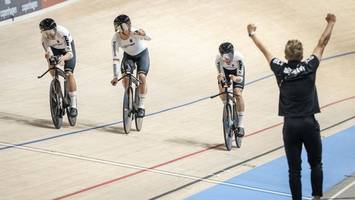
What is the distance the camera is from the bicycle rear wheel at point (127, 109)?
8.84 metres

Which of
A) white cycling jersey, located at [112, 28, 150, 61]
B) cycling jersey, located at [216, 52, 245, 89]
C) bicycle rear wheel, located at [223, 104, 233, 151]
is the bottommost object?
bicycle rear wheel, located at [223, 104, 233, 151]

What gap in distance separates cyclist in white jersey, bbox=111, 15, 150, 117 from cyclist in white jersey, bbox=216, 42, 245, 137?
1012 mm

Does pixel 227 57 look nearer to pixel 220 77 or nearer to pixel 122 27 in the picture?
pixel 220 77

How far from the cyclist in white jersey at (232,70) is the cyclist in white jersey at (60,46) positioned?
184cm

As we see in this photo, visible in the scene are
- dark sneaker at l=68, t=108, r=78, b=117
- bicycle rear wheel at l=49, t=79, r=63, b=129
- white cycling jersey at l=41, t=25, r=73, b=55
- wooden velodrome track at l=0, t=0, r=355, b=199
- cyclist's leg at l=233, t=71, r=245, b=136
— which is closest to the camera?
wooden velodrome track at l=0, t=0, r=355, b=199

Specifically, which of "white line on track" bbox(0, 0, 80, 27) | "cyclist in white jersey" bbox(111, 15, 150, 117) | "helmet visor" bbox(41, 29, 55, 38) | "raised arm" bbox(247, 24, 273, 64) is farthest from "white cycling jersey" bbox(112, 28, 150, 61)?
"white line on track" bbox(0, 0, 80, 27)

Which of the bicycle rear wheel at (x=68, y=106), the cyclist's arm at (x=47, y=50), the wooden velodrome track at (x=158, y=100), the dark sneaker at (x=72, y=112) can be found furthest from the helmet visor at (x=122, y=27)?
the wooden velodrome track at (x=158, y=100)

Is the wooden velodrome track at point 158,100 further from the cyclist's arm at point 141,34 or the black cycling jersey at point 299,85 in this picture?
the black cycling jersey at point 299,85

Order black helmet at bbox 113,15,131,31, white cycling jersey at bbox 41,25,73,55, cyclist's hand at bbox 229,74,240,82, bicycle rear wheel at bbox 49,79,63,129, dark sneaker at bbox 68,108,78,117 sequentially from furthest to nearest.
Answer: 1. dark sneaker at bbox 68,108,78,117
2. bicycle rear wheel at bbox 49,79,63,129
3. white cycling jersey at bbox 41,25,73,55
4. black helmet at bbox 113,15,131,31
5. cyclist's hand at bbox 229,74,240,82

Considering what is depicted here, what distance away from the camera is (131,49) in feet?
29.4

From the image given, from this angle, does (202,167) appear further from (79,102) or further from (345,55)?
(345,55)

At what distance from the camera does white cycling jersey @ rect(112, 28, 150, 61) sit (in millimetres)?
8820

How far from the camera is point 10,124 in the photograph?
9.39 metres

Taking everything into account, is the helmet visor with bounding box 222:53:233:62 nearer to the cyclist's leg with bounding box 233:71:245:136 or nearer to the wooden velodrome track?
the cyclist's leg with bounding box 233:71:245:136
